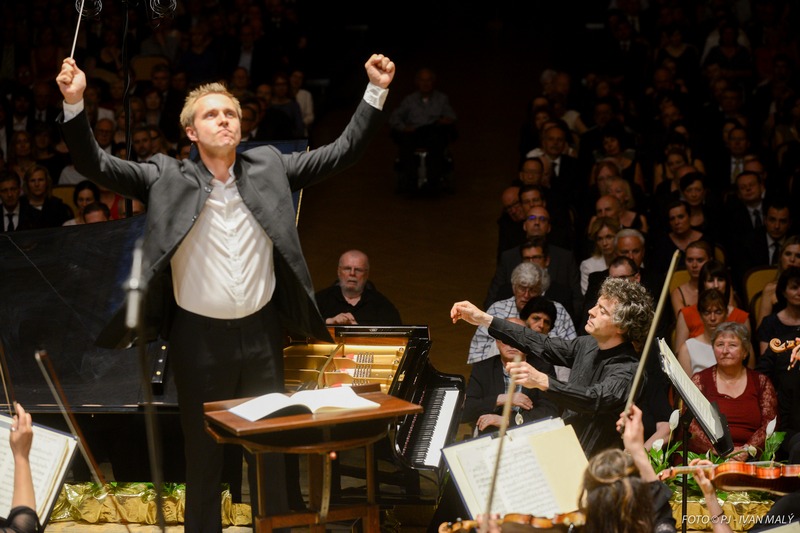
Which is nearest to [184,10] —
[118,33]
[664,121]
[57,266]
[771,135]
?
[118,33]

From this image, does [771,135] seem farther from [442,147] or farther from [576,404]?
[576,404]

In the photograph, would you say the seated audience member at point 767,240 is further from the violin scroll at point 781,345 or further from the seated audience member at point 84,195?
the seated audience member at point 84,195

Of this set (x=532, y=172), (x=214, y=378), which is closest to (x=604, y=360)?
(x=214, y=378)

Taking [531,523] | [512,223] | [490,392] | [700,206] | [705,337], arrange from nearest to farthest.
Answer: [531,523]
[490,392]
[705,337]
[700,206]
[512,223]

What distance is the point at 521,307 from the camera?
20.7 feet

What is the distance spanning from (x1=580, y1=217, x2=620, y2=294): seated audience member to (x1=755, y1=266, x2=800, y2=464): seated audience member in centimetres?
116

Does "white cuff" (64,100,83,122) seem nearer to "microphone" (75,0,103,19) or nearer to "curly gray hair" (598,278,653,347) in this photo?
"microphone" (75,0,103,19)

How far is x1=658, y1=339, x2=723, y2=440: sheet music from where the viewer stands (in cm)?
369

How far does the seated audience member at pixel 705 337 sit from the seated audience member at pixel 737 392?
1.38ft

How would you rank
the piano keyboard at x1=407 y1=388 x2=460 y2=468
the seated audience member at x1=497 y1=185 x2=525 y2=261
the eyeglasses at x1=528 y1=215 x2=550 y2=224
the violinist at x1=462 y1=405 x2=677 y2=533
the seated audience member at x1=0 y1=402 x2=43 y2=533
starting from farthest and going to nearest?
1. the seated audience member at x1=497 y1=185 x2=525 y2=261
2. the eyeglasses at x1=528 y1=215 x2=550 y2=224
3. the piano keyboard at x1=407 y1=388 x2=460 y2=468
4. the seated audience member at x1=0 y1=402 x2=43 y2=533
5. the violinist at x1=462 y1=405 x2=677 y2=533

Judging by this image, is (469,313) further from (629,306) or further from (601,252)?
(601,252)

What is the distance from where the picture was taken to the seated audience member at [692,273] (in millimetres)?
6633

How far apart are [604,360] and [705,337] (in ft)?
7.11

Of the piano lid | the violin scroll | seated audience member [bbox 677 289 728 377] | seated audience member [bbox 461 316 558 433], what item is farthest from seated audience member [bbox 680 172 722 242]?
the piano lid
